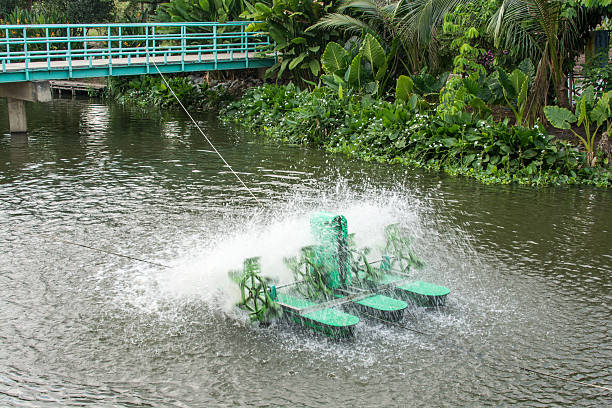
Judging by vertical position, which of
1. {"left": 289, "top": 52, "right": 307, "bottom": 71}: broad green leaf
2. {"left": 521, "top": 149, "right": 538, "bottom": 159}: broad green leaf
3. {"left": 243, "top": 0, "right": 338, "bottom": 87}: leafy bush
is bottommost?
{"left": 521, "top": 149, "right": 538, "bottom": 159}: broad green leaf

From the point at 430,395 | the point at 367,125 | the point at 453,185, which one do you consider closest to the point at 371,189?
the point at 453,185

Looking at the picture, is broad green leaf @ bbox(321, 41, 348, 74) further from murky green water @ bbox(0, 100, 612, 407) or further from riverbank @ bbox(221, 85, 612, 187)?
murky green water @ bbox(0, 100, 612, 407)

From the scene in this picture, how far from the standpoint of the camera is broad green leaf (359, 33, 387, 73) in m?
19.4

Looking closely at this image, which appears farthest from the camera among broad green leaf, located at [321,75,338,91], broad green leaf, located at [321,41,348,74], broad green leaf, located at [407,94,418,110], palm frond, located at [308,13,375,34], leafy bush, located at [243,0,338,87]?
leafy bush, located at [243,0,338,87]

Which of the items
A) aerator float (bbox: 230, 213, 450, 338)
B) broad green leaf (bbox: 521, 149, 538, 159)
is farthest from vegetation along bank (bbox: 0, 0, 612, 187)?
aerator float (bbox: 230, 213, 450, 338)

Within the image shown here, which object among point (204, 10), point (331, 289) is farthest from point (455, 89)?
point (204, 10)

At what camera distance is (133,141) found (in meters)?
19.6

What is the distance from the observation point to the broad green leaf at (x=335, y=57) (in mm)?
20203

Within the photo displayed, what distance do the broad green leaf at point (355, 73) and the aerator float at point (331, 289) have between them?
12272mm

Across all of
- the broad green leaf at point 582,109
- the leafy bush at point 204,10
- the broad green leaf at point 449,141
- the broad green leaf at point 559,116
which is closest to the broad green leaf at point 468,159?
the broad green leaf at point 449,141

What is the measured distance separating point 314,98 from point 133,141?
5082 millimetres

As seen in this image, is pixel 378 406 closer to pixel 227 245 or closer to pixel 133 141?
pixel 227 245

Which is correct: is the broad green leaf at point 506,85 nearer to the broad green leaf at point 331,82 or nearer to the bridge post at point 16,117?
the broad green leaf at point 331,82

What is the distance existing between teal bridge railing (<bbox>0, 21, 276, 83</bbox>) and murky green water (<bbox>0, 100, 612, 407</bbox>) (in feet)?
18.0
